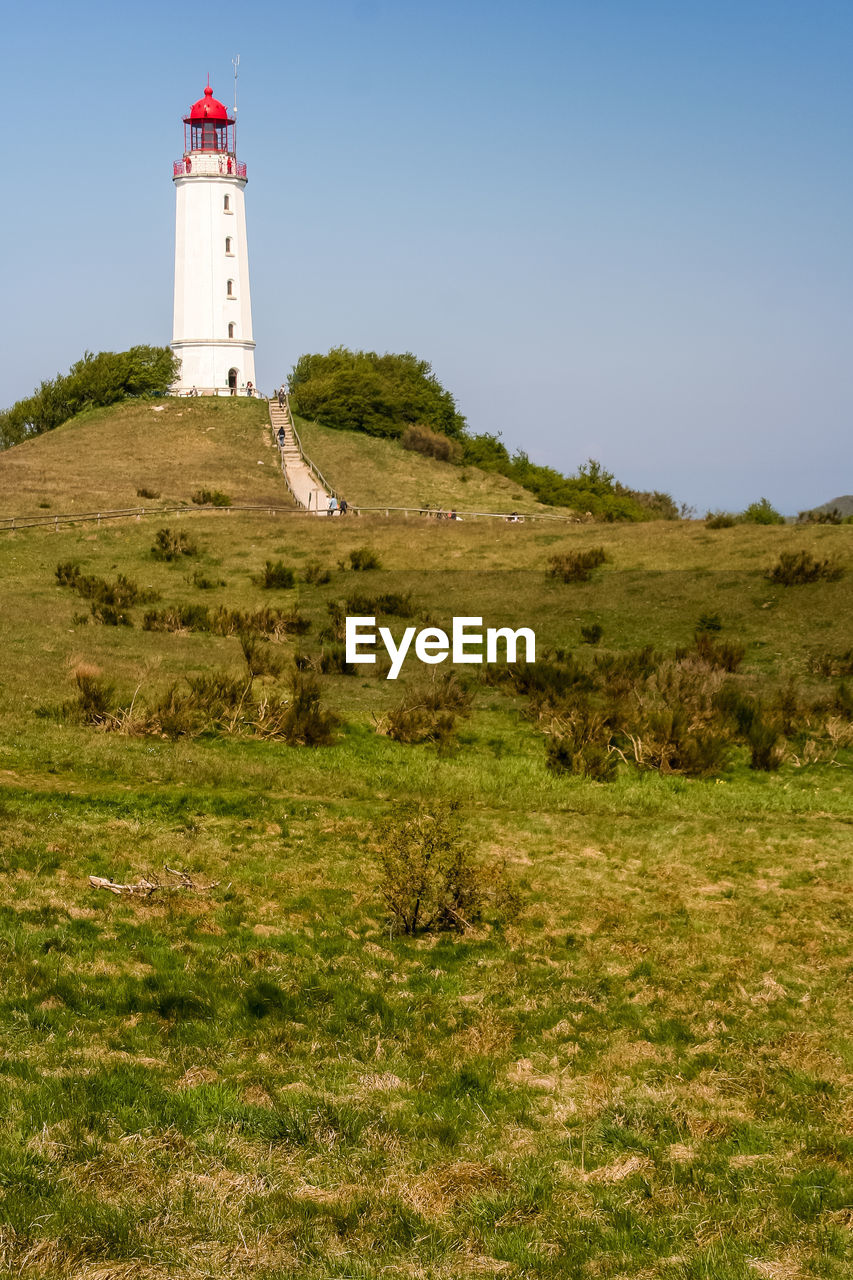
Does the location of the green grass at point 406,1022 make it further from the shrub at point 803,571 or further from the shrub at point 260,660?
the shrub at point 803,571

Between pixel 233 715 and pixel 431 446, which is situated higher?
pixel 431 446

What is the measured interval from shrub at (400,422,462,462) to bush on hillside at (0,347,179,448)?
16.0 metres

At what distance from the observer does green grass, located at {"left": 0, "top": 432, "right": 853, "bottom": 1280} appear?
244 inches

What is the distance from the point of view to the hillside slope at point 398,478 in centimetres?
6022

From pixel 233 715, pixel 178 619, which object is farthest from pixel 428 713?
pixel 178 619

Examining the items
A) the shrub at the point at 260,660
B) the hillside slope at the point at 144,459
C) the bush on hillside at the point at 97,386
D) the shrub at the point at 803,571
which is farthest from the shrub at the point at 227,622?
the bush on hillside at the point at 97,386

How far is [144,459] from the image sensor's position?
202ft

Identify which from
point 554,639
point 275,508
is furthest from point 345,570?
point 275,508

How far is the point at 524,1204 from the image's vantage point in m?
6.55

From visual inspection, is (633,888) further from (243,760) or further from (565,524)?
(565,524)

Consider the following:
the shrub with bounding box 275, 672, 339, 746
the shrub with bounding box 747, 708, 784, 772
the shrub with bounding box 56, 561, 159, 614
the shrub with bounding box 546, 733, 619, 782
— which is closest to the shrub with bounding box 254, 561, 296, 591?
the shrub with bounding box 56, 561, 159, 614

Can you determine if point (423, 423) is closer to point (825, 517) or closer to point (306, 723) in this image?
point (825, 517)

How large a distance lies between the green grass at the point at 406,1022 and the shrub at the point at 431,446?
52700 millimetres

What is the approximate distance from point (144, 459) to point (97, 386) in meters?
16.3
